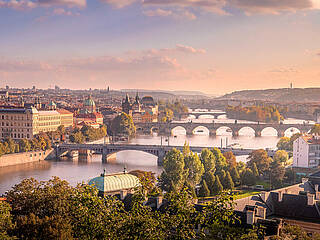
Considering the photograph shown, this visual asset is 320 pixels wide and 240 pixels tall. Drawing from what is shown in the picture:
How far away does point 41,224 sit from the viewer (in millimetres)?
11484

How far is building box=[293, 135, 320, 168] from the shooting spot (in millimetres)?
36469

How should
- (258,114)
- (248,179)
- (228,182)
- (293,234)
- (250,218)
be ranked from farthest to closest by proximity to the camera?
(258,114) → (248,179) → (228,182) → (250,218) → (293,234)

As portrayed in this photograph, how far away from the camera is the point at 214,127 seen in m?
78.9

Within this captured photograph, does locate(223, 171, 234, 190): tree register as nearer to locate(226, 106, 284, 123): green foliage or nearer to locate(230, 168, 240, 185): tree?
locate(230, 168, 240, 185): tree

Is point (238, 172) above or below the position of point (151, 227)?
below

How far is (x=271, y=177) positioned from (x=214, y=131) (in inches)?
1921

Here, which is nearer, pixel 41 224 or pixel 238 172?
pixel 41 224

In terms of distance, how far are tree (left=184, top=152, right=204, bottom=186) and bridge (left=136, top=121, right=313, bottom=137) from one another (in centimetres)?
4517

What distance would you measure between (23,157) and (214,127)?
39.5 metres

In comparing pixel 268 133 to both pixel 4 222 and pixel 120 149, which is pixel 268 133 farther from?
pixel 4 222

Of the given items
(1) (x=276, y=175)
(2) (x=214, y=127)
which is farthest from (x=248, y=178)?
(2) (x=214, y=127)

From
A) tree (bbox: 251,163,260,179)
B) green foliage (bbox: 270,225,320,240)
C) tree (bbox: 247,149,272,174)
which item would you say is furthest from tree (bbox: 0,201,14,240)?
tree (bbox: 247,149,272,174)

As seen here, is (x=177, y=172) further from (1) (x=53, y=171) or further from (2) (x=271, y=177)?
(1) (x=53, y=171)

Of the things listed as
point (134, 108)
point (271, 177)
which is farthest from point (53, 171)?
point (134, 108)
